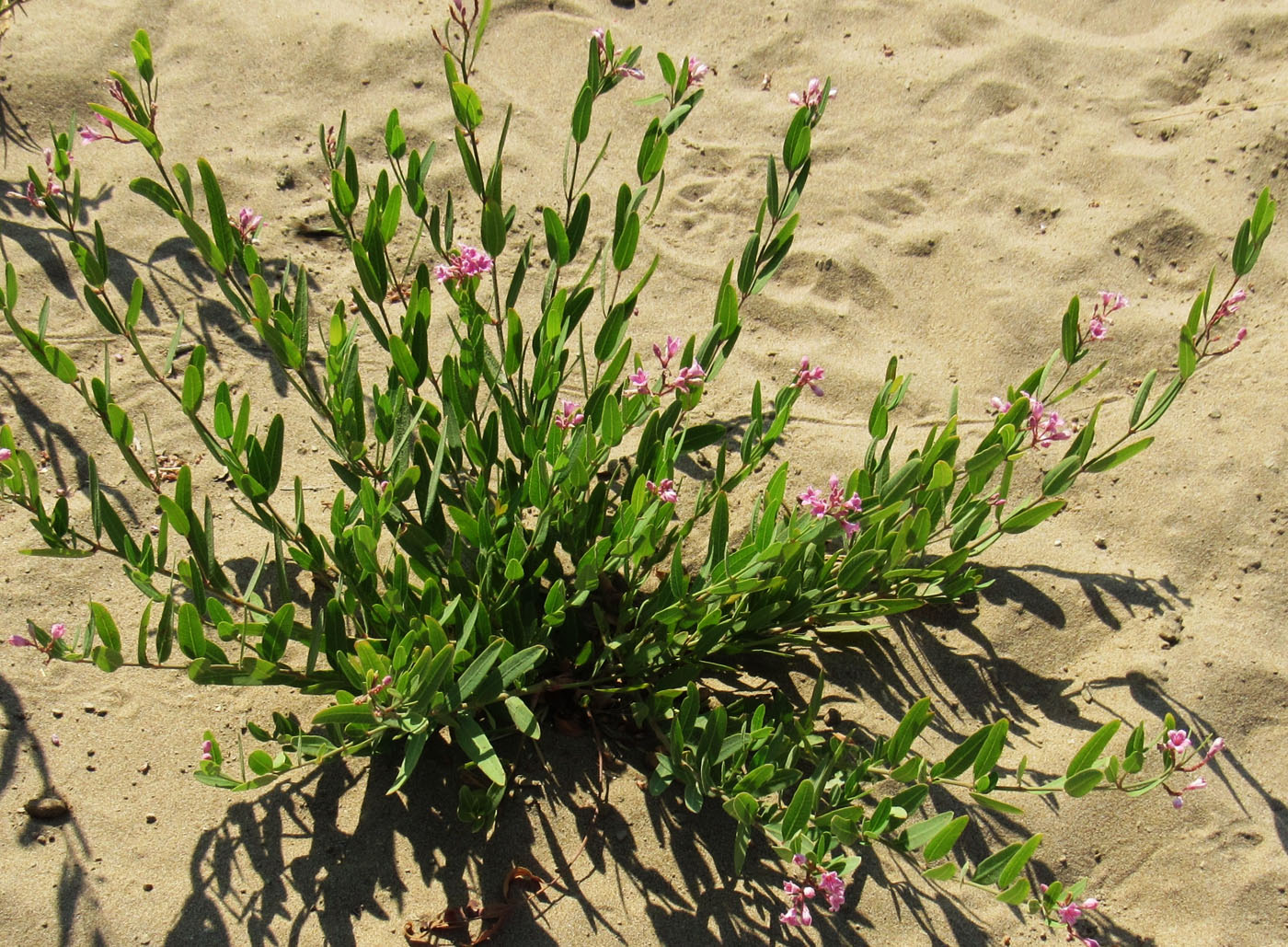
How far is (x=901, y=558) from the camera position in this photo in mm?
2168

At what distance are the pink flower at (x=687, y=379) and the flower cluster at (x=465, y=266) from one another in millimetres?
459

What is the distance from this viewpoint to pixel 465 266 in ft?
7.18

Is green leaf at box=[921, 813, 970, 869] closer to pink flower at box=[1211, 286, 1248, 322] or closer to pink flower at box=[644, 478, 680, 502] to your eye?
pink flower at box=[644, 478, 680, 502]

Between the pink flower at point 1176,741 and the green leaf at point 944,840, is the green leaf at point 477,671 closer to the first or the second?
the green leaf at point 944,840

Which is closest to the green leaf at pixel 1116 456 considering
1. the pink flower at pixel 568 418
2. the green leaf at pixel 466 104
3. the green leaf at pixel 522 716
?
the pink flower at pixel 568 418

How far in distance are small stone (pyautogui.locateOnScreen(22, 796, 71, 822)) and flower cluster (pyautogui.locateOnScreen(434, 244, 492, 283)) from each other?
4.43 ft

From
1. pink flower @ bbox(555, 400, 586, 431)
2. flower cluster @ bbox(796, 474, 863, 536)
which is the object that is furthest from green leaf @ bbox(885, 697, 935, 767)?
pink flower @ bbox(555, 400, 586, 431)

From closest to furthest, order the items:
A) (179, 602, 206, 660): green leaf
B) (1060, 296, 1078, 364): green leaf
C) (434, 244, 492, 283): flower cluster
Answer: (179, 602, 206, 660): green leaf → (434, 244, 492, 283): flower cluster → (1060, 296, 1078, 364): green leaf

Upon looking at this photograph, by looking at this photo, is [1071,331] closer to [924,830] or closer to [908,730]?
[908,730]

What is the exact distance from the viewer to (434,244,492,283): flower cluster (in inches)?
85.8

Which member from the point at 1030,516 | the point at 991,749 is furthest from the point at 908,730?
the point at 1030,516

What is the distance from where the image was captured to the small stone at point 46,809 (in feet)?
7.36

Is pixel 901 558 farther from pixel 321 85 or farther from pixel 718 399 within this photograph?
pixel 321 85

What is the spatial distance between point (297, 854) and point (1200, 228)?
10.8 feet
